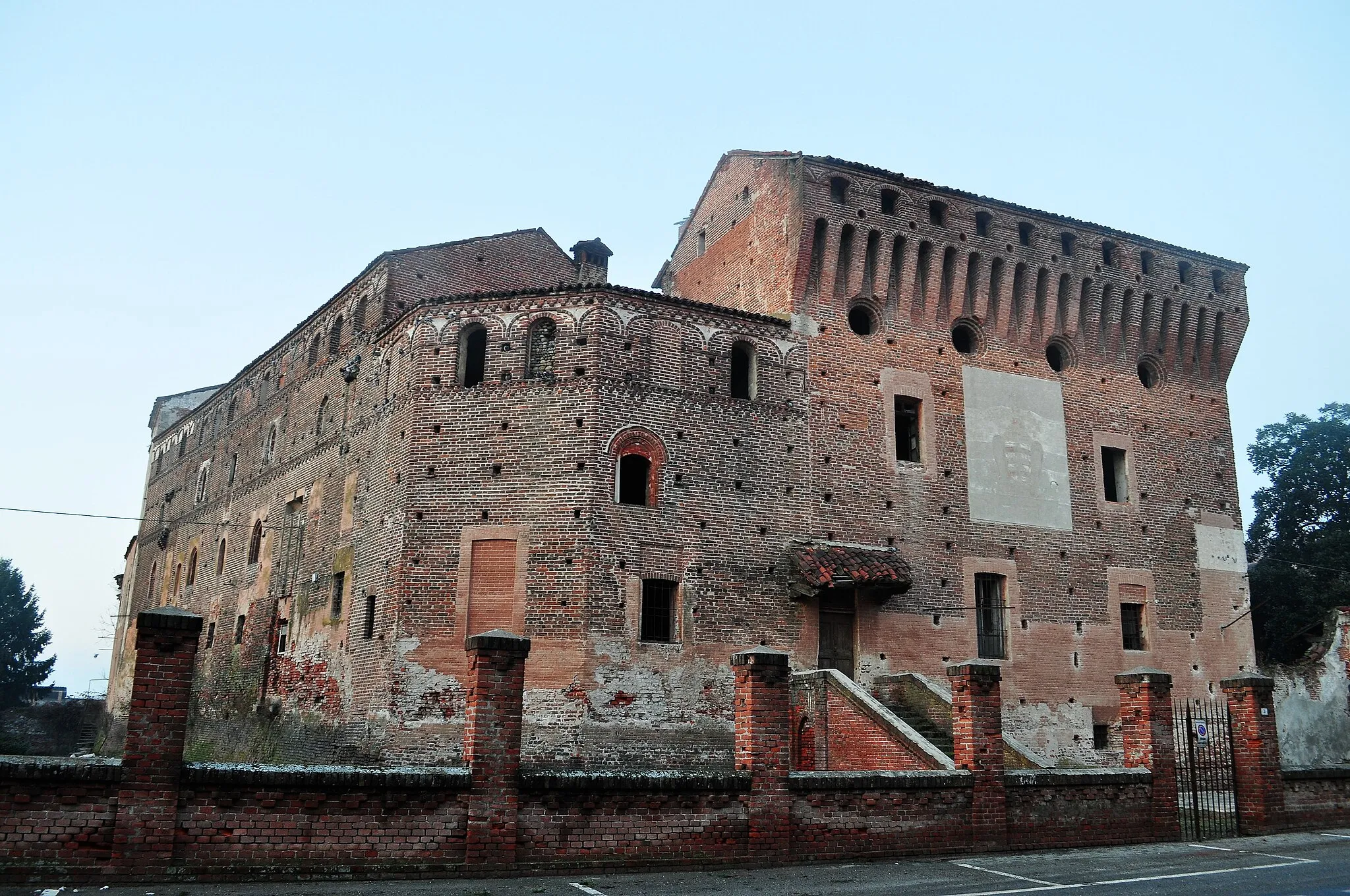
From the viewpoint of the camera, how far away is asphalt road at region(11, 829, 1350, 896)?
10.2m

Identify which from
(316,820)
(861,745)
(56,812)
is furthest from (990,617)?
(56,812)

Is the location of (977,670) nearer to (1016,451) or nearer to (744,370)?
(744,370)

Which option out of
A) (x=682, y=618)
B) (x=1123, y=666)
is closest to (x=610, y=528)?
(x=682, y=618)

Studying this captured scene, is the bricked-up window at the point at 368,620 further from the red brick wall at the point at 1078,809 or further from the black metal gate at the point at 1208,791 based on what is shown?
the black metal gate at the point at 1208,791

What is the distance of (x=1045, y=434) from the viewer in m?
24.1

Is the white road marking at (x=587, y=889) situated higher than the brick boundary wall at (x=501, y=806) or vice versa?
the brick boundary wall at (x=501, y=806)

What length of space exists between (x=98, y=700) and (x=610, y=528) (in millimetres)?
32693

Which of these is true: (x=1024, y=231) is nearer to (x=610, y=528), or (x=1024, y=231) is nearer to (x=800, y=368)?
(x=800, y=368)

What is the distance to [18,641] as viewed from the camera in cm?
4738

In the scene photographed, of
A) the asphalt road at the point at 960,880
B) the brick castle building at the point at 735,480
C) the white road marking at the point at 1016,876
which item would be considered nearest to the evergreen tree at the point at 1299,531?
the brick castle building at the point at 735,480

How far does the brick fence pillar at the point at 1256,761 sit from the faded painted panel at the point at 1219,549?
9.72m

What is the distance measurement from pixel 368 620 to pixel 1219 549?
19.2m

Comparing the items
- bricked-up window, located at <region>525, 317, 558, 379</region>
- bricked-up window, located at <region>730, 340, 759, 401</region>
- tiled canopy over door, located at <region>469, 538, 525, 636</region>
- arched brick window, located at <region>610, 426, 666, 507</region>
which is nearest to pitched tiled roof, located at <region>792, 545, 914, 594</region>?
arched brick window, located at <region>610, 426, 666, 507</region>

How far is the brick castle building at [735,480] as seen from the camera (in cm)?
1888
